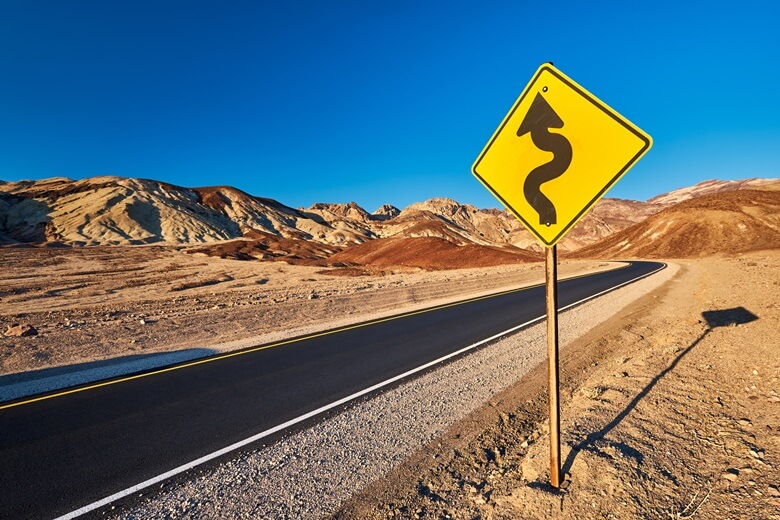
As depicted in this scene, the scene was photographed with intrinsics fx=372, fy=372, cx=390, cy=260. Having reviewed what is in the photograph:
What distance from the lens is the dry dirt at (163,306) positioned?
10.6m

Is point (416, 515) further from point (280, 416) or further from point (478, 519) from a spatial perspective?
point (280, 416)

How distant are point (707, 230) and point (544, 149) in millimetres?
84029

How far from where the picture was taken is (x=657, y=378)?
593cm

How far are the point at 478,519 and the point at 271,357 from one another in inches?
259

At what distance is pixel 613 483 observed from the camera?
3375mm

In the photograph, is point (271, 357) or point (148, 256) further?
point (148, 256)

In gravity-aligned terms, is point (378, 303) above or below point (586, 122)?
below

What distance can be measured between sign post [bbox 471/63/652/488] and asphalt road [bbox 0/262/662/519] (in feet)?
13.8

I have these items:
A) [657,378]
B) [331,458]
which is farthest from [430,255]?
[331,458]

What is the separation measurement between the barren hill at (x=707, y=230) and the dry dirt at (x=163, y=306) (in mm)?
52302

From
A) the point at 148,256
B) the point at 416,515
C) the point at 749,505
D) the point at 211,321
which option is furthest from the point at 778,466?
the point at 148,256

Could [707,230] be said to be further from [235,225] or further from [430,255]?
[235,225]

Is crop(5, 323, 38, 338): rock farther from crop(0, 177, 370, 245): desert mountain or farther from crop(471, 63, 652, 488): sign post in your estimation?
crop(0, 177, 370, 245): desert mountain

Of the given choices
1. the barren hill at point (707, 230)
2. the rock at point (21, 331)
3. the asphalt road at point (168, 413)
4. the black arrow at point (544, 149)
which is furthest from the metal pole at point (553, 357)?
the barren hill at point (707, 230)
